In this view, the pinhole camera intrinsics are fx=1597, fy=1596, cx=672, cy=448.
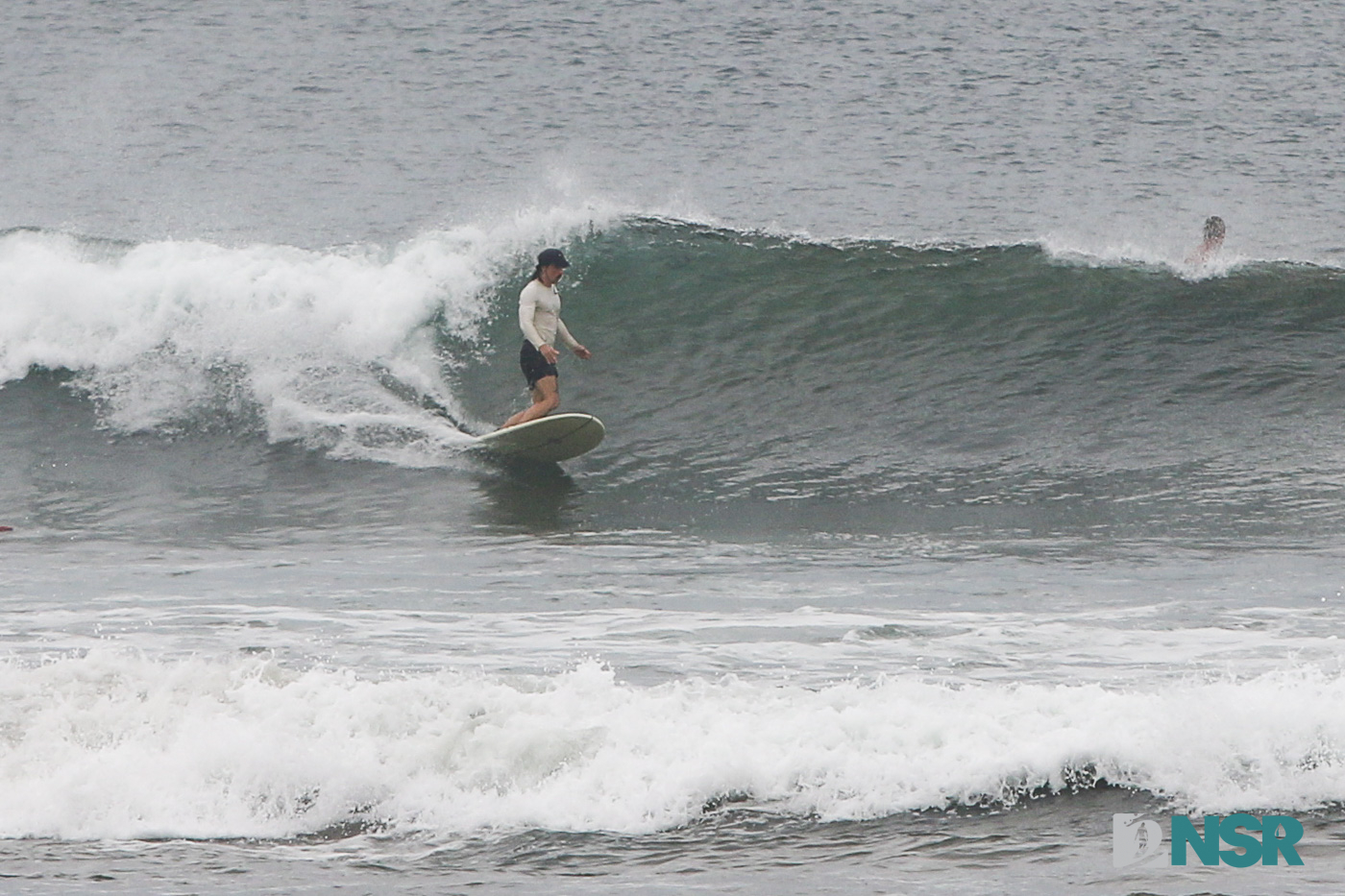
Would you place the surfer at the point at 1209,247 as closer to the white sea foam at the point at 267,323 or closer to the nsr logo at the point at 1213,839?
the white sea foam at the point at 267,323

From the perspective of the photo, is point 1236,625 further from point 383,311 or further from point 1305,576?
point 383,311

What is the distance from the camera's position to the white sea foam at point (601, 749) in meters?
6.02

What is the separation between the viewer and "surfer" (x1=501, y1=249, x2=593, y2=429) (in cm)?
1091

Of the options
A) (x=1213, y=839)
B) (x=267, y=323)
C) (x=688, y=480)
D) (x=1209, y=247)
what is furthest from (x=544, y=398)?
(x=1209, y=247)

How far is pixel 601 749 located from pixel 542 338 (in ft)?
17.0

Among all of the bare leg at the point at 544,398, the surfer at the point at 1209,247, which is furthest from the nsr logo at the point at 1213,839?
the surfer at the point at 1209,247

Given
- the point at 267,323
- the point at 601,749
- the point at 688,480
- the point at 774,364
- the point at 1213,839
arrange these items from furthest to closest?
the point at 267,323
the point at 774,364
the point at 688,480
the point at 601,749
the point at 1213,839

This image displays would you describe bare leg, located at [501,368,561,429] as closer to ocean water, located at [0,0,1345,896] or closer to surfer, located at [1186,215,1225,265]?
ocean water, located at [0,0,1345,896]

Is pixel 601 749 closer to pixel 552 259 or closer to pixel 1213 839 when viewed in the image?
pixel 1213 839

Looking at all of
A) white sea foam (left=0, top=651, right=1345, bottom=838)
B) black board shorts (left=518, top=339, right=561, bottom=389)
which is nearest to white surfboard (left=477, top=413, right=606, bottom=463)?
black board shorts (left=518, top=339, right=561, bottom=389)

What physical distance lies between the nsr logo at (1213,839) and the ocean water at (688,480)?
3.3 inches

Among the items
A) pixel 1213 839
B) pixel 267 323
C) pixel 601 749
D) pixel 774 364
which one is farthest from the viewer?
pixel 267 323

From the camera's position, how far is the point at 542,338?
36.4ft

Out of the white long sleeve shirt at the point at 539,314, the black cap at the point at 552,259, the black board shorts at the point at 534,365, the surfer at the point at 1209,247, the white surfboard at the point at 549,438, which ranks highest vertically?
the surfer at the point at 1209,247
